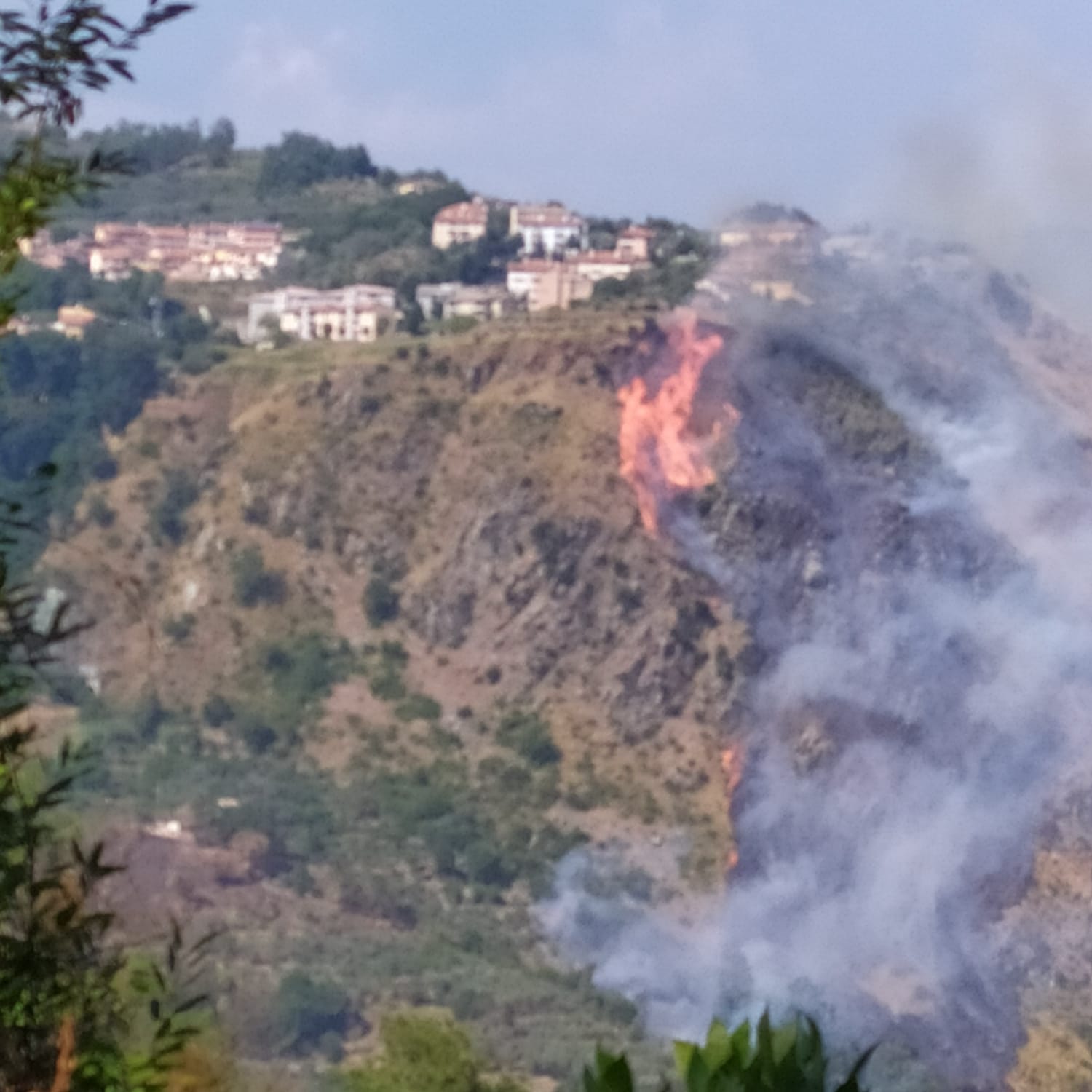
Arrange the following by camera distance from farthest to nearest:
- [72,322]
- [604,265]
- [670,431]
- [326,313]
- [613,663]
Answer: [326,313]
[72,322]
[604,265]
[670,431]
[613,663]

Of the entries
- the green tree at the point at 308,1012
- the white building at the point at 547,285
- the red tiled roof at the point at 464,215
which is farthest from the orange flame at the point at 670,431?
the red tiled roof at the point at 464,215

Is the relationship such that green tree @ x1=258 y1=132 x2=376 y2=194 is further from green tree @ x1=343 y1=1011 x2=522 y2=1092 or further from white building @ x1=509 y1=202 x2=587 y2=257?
green tree @ x1=343 y1=1011 x2=522 y2=1092

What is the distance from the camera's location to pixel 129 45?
3.78 meters

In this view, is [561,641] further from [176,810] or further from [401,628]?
[176,810]

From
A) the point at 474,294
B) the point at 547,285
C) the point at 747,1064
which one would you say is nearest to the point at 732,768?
the point at 547,285

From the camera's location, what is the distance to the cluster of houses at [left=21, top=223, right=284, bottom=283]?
48.3m

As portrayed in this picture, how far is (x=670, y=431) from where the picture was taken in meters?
37.5

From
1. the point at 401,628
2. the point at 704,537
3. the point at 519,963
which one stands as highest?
the point at 704,537

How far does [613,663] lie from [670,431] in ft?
15.5

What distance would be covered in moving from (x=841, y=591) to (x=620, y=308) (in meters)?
7.90

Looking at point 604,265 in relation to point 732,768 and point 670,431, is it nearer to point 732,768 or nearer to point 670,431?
point 670,431

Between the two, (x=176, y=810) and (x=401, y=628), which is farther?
(x=401, y=628)

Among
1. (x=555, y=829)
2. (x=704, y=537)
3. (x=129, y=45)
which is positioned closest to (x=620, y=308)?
(x=704, y=537)

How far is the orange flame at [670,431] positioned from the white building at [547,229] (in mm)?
9934
